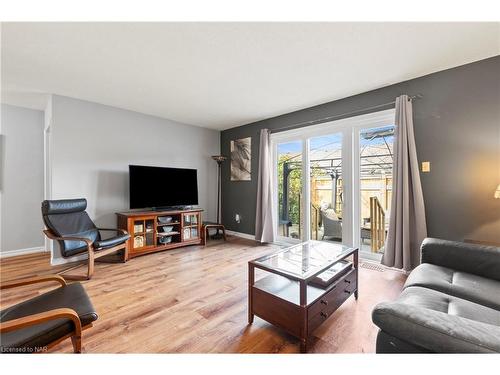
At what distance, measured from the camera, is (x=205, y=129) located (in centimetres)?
470

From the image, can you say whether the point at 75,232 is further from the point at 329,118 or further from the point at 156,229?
the point at 329,118

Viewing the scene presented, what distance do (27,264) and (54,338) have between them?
270 centimetres

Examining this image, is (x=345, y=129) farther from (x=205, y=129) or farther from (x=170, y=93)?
(x=205, y=129)

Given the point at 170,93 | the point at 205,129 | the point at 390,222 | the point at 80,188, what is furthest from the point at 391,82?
the point at 80,188

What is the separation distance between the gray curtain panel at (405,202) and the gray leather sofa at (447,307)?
2.33 ft

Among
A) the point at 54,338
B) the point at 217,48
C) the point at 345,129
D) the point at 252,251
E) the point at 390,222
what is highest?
the point at 217,48

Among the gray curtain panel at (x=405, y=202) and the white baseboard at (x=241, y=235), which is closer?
the gray curtain panel at (x=405, y=202)

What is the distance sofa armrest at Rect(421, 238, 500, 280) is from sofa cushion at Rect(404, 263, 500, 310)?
46 mm

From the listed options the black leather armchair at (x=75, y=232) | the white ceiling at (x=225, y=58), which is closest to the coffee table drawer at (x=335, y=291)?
the white ceiling at (x=225, y=58)

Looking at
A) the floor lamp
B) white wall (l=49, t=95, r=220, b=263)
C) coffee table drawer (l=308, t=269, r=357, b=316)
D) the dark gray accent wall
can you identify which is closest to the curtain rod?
the dark gray accent wall

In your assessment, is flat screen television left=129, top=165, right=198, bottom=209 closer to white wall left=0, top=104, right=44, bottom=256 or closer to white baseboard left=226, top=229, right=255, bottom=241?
white baseboard left=226, top=229, right=255, bottom=241

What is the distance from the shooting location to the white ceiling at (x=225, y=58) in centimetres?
171

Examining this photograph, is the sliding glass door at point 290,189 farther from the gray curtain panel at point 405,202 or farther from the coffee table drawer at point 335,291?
the coffee table drawer at point 335,291

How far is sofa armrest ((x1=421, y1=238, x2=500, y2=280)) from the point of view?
1.51 metres
